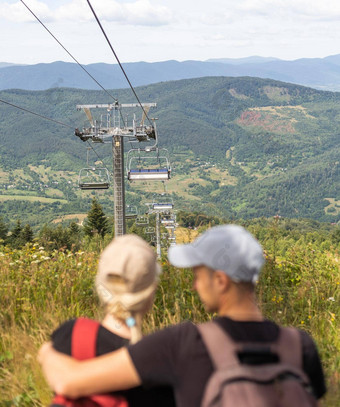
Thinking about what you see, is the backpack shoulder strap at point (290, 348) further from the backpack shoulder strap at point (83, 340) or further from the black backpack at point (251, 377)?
the backpack shoulder strap at point (83, 340)

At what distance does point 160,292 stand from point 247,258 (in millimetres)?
2458

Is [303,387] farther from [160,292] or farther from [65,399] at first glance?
[160,292]

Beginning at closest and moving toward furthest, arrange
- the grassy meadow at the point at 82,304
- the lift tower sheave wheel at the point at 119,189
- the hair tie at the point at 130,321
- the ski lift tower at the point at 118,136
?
the hair tie at the point at 130,321
the grassy meadow at the point at 82,304
the lift tower sheave wheel at the point at 119,189
the ski lift tower at the point at 118,136

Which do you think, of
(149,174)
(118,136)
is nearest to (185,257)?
(149,174)

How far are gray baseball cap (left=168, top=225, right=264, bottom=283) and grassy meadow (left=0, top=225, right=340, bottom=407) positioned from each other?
3.41 feet

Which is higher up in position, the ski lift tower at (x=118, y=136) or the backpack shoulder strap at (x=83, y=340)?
the backpack shoulder strap at (x=83, y=340)

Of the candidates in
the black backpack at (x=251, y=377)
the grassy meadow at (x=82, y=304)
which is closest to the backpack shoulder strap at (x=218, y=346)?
the black backpack at (x=251, y=377)

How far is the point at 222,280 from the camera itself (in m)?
1.57

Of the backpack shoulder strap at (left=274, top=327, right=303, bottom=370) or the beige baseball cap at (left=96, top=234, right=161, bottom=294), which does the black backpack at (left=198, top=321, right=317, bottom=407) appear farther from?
the beige baseball cap at (left=96, top=234, right=161, bottom=294)

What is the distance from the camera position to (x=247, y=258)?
156cm

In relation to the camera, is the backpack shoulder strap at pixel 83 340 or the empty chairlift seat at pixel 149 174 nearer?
the backpack shoulder strap at pixel 83 340

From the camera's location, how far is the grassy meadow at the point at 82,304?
2.73 metres

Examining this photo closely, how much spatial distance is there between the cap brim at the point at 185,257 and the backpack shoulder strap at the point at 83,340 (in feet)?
1.10

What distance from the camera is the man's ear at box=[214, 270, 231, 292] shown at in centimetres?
157
